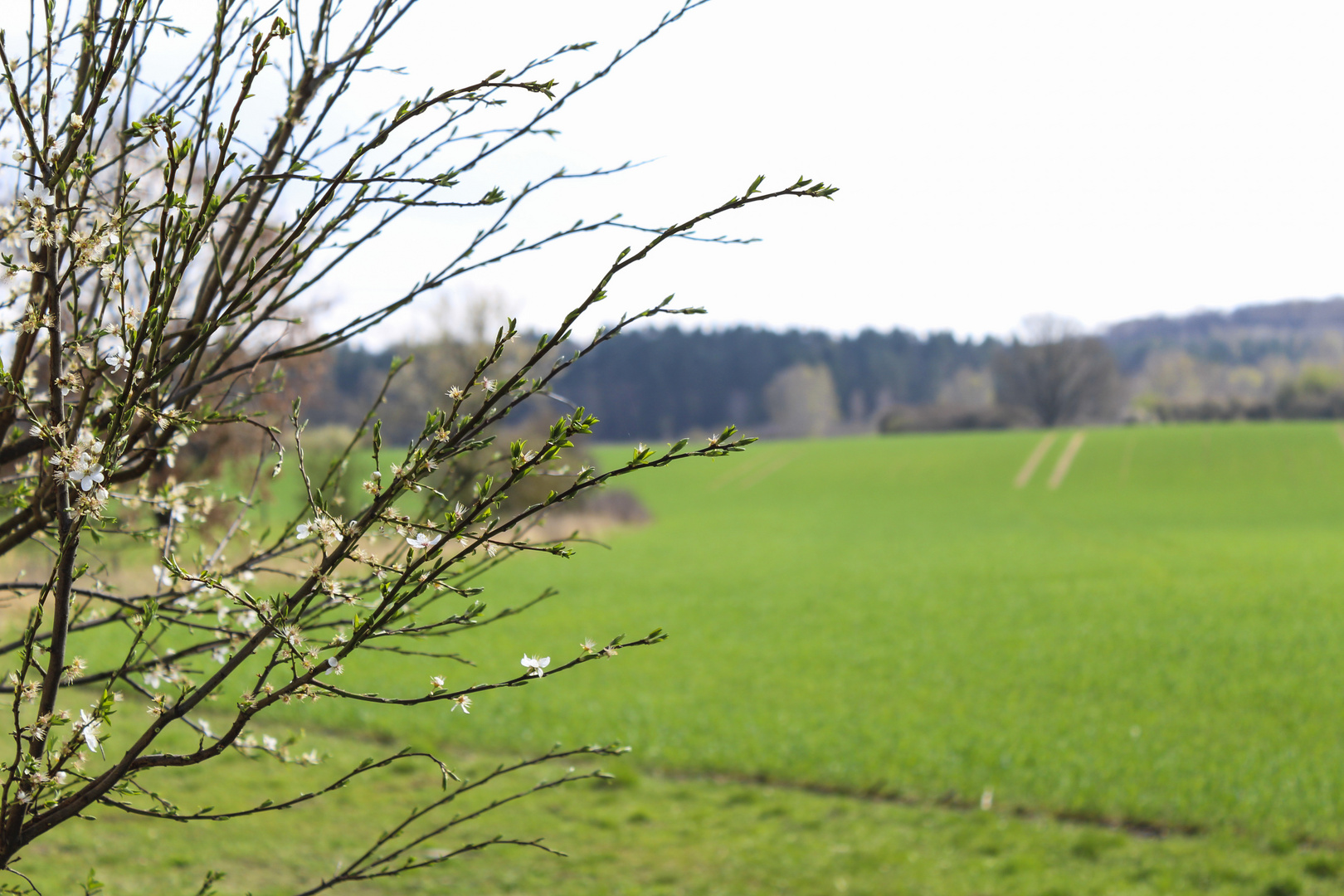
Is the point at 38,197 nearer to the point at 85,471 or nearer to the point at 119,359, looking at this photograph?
the point at 119,359

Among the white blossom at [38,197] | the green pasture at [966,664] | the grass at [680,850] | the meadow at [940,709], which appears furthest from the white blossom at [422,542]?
the green pasture at [966,664]

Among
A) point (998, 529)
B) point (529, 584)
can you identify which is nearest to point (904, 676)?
point (529, 584)

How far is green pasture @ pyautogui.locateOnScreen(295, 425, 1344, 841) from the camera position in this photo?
31.4 feet

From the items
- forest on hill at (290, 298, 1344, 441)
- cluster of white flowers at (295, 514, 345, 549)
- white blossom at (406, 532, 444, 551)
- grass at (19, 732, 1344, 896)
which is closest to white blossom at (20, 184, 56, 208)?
cluster of white flowers at (295, 514, 345, 549)

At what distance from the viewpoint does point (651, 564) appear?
27531mm

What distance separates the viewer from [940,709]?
40.1ft

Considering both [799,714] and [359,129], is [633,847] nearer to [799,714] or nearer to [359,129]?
[799,714]

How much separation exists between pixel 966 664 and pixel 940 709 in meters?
2.93

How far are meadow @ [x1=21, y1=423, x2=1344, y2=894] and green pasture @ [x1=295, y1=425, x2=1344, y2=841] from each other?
7 cm

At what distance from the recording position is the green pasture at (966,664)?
959 centimetres

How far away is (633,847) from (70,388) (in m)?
7.04

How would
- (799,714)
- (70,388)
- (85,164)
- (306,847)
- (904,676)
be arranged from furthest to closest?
(904,676) → (799,714) → (306,847) → (85,164) → (70,388)

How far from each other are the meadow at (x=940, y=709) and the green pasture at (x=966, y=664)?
0.07 meters

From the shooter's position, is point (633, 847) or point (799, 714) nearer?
point (633, 847)
